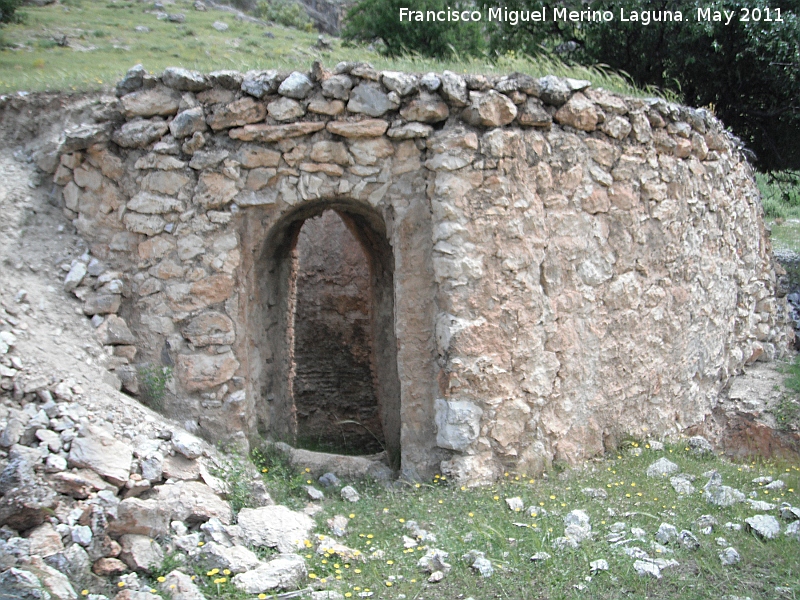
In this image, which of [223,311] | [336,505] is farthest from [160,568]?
[223,311]

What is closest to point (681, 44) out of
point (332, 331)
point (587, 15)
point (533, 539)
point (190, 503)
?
point (587, 15)

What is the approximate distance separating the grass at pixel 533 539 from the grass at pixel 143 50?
11.0 ft

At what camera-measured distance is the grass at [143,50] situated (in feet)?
20.8

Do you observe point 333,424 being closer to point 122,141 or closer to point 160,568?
point 122,141

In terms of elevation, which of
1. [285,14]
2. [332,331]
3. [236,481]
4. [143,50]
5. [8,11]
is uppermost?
[285,14]

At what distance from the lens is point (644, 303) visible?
655 cm

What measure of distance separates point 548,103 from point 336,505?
3487mm

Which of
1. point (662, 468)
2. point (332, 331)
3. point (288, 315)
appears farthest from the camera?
point (332, 331)

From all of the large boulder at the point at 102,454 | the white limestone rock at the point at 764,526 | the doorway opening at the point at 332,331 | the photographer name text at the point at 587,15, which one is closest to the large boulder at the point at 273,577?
the large boulder at the point at 102,454

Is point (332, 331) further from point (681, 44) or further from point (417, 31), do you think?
point (681, 44)

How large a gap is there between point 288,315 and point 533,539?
3493mm

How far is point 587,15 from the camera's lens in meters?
12.2

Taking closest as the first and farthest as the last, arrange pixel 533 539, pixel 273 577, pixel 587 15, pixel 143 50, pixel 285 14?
pixel 273 577 → pixel 533 539 → pixel 587 15 → pixel 143 50 → pixel 285 14

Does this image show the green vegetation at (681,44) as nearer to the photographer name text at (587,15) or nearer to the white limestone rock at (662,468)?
the photographer name text at (587,15)
